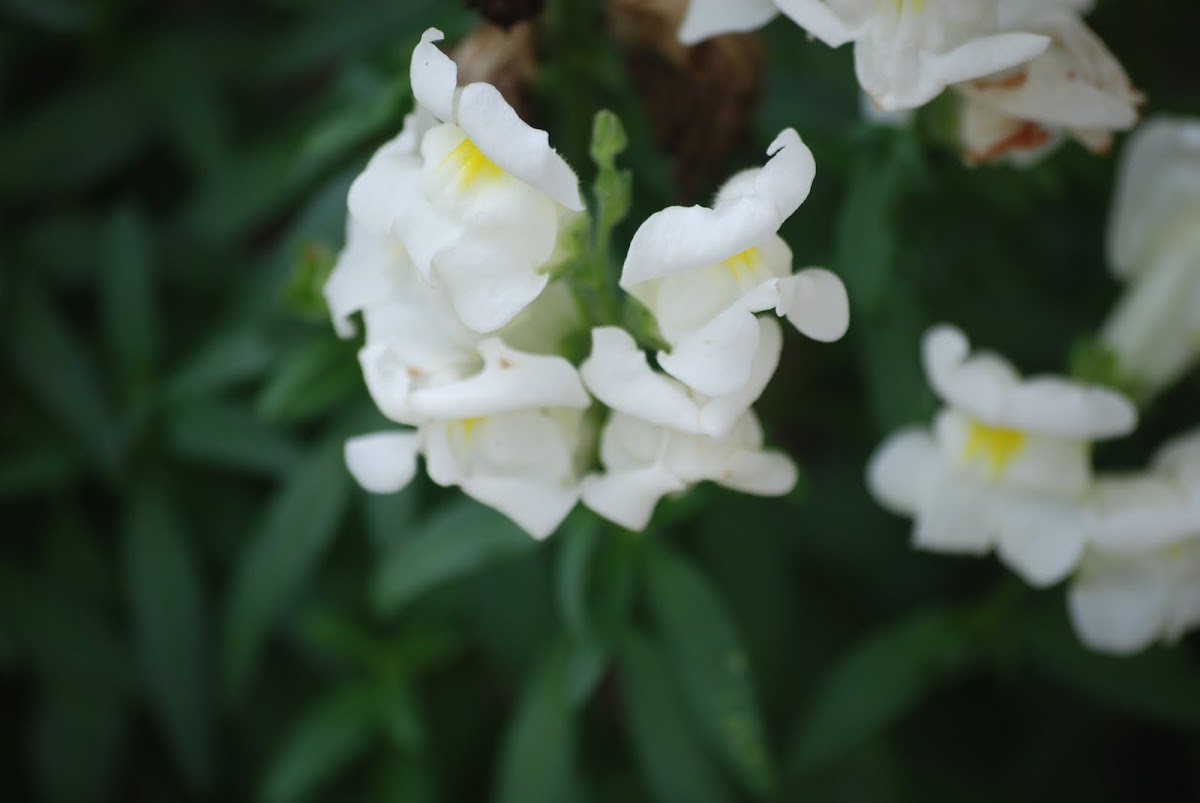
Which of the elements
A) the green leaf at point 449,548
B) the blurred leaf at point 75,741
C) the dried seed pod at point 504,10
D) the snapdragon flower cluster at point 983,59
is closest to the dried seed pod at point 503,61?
the dried seed pod at point 504,10

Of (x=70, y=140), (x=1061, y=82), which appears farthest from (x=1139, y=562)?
(x=70, y=140)

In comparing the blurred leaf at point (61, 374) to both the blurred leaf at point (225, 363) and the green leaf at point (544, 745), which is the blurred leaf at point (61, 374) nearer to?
the blurred leaf at point (225, 363)

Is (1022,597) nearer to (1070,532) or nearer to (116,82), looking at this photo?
(1070,532)

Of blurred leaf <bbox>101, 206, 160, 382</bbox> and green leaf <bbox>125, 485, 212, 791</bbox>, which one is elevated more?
blurred leaf <bbox>101, 206, 160, 382</bbox>

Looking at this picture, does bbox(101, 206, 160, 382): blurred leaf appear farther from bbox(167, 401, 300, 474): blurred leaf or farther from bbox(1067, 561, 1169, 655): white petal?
bbox(1067, 561, 1169, 655): white petal

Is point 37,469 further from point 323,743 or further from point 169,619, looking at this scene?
point 323,743

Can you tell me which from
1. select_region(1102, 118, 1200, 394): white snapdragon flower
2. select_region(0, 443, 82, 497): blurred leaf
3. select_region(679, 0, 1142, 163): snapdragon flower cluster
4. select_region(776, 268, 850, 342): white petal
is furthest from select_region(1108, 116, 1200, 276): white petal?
select_region(0, 443, 82, 497): blurred leaf

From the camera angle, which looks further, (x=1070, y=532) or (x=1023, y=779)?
(x=1023, y=779)

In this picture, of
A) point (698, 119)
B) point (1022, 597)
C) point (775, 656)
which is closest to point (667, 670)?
point (775, 656)
